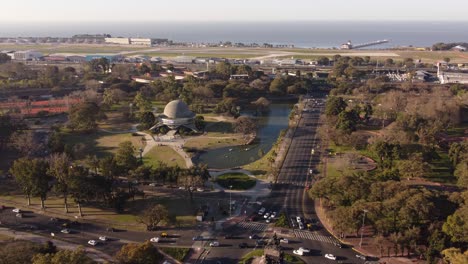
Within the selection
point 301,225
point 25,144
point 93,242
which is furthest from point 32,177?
point 301,225

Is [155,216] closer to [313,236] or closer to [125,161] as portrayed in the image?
[125,161]

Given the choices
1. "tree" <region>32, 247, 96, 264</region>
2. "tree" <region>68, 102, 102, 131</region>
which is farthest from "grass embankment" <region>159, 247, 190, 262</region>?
"tree" <region>68, 102, 102, 131</region>

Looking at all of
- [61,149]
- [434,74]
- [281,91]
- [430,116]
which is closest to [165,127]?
[61,149]

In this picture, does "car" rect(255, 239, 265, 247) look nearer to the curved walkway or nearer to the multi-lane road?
the multi-lane road

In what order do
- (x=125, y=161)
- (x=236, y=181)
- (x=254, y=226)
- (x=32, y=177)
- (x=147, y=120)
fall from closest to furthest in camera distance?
(x=254, y=226) < (x=32, y=177) < (x=125, y=161) < (x=236, y=181) < (x=147, y=120)

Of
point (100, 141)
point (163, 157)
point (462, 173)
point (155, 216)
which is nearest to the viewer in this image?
point (155, 216)

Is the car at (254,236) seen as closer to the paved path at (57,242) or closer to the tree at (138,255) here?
the tree at (138,255)
